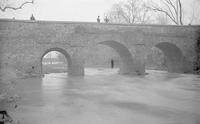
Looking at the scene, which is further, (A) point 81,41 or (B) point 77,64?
(B) point 77,64

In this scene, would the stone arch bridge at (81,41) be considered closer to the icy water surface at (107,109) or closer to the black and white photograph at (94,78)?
the black and white photograph at (94,78)

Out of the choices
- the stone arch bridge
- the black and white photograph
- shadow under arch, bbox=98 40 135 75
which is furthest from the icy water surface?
shadow under arch, bbox=98 40 135 75

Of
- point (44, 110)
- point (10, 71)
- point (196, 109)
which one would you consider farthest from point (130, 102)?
point (10, 71)

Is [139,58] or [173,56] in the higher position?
[173,56]

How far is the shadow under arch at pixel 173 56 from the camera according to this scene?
75.8 ft

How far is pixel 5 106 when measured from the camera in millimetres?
8414

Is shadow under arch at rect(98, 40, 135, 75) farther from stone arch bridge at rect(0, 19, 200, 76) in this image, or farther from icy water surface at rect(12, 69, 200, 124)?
icy water surface at rect(12, 69, 200, 124)

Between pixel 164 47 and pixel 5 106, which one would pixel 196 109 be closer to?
pixel 5 106

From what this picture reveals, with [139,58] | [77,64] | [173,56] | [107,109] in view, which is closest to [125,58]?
[139,58]

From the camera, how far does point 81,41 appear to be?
782 inches

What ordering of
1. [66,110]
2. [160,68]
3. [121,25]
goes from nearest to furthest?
1. [66,110]
2. [121,25]
3. [160,68]

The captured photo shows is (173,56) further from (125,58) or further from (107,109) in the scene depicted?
(107,109)

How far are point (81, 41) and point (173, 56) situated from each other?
1122 cm

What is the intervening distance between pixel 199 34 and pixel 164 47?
3802 millimetres
